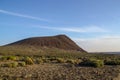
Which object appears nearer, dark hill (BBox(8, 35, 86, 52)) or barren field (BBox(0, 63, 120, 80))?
barren field (BBox(0, 63, 120, 80))

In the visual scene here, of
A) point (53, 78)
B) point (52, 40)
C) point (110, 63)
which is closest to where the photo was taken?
point (53, 78)

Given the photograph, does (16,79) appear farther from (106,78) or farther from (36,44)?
(36,44)

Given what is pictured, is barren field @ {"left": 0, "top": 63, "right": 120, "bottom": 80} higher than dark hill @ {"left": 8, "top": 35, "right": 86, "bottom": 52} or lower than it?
lower

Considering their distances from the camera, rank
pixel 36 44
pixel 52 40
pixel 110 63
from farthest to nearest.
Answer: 1. pixel 52 40
2. pixel 36 44
3. pixel 110 63

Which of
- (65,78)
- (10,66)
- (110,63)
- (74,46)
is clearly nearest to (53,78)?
(65,78)

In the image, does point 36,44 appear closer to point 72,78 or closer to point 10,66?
point 10,66

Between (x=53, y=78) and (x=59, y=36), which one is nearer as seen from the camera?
(x=53, y=78)

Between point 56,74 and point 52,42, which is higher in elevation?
point 52,42

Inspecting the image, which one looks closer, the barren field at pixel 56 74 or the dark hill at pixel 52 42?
the barren field at pixel 56 74

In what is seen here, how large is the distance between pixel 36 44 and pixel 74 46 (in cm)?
1870

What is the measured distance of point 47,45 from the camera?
10788 centimetres

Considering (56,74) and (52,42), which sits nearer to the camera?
(56,74)

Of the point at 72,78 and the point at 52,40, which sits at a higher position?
the point at 52,40

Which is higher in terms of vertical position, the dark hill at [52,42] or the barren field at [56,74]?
the dark hill at [52,42]
